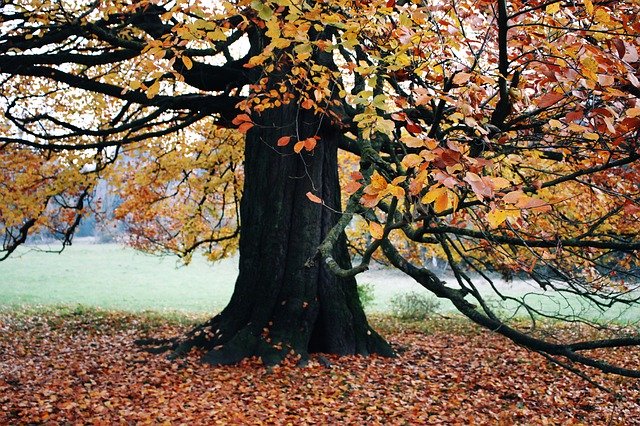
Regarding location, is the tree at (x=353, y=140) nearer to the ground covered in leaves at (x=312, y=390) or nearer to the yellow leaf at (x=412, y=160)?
the yellow leaf at (x=412, y=160)

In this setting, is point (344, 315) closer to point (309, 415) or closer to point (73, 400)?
point (309, 415)

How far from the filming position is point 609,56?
3002 millimetres

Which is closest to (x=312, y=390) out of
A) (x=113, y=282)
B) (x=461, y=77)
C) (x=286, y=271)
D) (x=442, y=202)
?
(x=286, y=271)

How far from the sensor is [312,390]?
6395mm

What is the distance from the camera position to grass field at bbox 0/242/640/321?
2061cm

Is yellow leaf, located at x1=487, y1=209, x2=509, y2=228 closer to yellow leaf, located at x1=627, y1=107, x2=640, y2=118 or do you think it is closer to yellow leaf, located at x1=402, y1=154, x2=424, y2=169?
yellow leaf, located at x1=402, y1=154, x2=424, y2=169

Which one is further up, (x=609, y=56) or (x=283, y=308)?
(x=609, y=56)

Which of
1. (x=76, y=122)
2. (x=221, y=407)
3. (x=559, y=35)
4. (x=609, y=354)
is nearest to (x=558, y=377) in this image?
(x=609, y=354)

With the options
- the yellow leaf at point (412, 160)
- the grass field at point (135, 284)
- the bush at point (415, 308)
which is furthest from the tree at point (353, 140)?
the grass field at point (135, 284)

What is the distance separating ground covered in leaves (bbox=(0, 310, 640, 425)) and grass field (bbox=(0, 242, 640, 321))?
9.24 metres

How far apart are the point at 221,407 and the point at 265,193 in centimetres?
303

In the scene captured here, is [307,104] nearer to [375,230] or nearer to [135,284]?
[375,230]

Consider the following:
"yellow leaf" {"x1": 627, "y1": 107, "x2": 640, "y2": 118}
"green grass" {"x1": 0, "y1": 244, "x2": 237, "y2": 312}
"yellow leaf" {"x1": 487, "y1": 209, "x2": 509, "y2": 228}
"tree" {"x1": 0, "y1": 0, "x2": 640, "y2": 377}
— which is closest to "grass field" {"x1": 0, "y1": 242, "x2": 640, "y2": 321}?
"green grass" {"x1": 0, "y1": 244, "x2": 237, "y2": 312}

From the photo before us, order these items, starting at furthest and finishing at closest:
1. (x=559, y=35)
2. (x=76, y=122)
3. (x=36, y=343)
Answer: (x=76, y=122), (x=36, y=343), (x=559, y=35)
